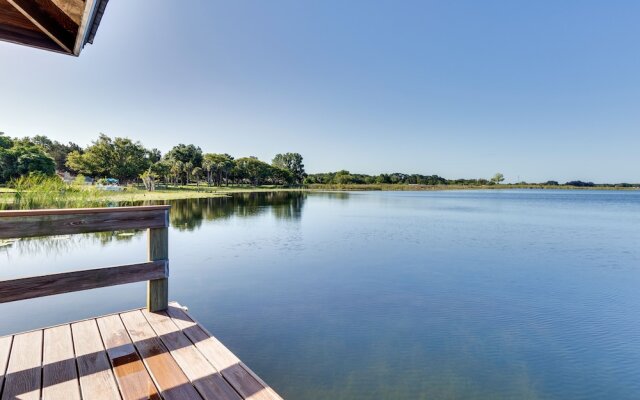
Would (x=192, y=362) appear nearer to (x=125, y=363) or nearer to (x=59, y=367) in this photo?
(x=125, y=363)

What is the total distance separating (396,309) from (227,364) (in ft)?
13.6

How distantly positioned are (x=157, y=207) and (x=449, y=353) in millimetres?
4196

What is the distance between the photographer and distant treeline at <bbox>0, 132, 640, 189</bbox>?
3859 centimetres

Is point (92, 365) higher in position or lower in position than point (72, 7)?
lower

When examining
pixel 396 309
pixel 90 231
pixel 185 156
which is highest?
pixel 185 156

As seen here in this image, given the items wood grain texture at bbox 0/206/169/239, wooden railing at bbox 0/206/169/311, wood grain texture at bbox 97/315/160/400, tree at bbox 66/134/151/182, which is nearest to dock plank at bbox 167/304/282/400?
wood grain texture at bbox 97/315/160/400

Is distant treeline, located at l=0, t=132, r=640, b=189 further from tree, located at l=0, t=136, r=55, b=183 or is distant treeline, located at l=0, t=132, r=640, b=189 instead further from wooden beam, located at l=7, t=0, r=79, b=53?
wooden beam, located at l=7, t=0, r=79, b=53

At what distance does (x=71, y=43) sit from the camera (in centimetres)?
263

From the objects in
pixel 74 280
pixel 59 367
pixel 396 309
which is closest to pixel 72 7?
pixel 74 280

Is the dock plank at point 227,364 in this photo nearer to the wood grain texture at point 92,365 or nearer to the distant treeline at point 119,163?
the wood grain texture at point 92,365

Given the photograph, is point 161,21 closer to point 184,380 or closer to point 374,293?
point 374,293

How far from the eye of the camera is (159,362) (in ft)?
8.36

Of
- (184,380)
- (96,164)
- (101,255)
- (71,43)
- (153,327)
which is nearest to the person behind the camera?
(184,380)

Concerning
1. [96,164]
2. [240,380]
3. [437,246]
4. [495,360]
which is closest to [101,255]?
[240,380]
